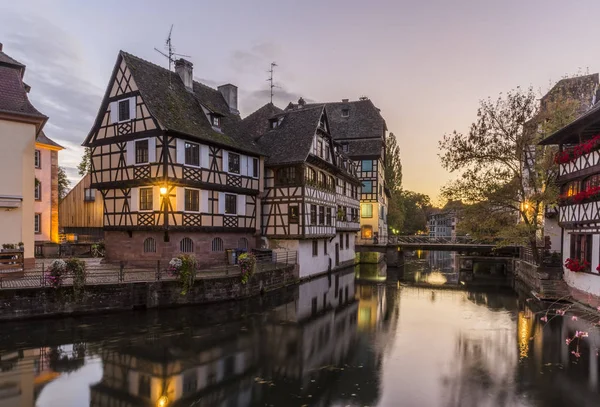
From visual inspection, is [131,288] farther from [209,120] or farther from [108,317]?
[209,120]

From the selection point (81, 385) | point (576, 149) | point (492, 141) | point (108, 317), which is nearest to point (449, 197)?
point (492, 141)

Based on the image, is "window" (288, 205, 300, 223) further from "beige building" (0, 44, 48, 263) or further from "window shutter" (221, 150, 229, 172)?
"beige building" (0, 44, 48, 263)

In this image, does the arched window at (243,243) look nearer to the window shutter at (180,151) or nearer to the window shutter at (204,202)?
the window shutter at (204,202)

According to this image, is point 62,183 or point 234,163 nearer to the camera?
point 234,163

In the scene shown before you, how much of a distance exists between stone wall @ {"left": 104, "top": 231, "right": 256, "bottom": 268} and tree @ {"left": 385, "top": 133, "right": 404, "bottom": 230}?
36921 mm

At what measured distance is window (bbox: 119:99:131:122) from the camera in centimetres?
2315

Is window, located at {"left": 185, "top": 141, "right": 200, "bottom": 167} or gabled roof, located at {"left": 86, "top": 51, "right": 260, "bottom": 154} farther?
window, located at {"left": 185, "top": 141, "right": 200, "bottom": 167}

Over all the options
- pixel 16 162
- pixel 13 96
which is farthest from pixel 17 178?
pixel 13 96

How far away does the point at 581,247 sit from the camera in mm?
21062

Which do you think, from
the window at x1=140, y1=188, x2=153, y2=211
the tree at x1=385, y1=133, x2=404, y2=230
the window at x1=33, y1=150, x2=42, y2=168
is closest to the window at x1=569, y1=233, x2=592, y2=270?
the window at x1=140, y1=188, x2=153, y2=211

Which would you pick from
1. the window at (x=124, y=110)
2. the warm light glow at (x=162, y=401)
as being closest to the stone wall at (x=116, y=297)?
the warm light glow at (x=162, y=401)

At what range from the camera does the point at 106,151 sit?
78.9 feet

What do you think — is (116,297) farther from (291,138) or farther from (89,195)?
(89,195)

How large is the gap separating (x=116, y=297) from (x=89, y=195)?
65.8 feet
